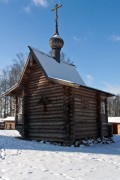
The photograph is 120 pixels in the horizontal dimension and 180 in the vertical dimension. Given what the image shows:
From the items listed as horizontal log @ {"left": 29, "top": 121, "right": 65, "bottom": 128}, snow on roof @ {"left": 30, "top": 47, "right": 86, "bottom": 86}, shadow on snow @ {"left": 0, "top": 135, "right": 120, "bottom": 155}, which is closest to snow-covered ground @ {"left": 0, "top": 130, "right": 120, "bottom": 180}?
shadow on snow @ {"left": 0, "top": 135, "right": 120, "bottom": 155}

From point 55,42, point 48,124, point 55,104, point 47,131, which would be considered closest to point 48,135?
point 47,131

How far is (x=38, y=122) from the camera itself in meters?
17.3

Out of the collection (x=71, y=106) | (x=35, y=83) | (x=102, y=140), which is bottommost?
(x=102, y=140)

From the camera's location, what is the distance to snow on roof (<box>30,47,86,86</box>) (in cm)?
1733

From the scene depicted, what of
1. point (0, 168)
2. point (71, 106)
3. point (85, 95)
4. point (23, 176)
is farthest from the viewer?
point (85, 95)

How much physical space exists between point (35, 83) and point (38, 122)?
2.86m

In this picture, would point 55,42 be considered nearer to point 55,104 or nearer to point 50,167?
point 55,104

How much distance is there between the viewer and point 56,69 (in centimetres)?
1848

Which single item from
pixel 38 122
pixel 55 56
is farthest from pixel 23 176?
pixel 55 56

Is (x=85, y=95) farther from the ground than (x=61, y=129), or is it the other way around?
(x=85, y=95)

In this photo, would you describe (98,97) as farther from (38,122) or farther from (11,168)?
(11,168)

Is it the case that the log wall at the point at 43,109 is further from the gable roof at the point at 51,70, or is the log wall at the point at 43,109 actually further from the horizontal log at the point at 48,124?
the gable roof at the point at 51,70

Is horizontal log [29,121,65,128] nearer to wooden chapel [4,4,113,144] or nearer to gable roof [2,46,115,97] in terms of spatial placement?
wooden chapel [4,4,113,144]

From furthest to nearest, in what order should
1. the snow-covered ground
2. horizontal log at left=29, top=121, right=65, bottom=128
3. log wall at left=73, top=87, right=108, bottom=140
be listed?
log wall at left=73, top=87, right=108, bottom=140, horizontal log at left=29, top=121, right=65, bottom=128, the snow-covered ground
